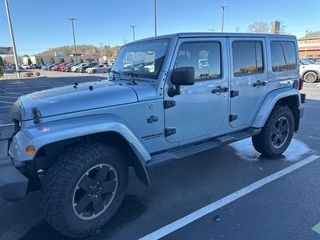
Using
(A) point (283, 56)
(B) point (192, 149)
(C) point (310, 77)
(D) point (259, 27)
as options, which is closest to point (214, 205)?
(B) point (192, 149)

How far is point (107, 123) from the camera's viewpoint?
2.34 metres

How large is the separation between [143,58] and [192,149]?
54.5 inches

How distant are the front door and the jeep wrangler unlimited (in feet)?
0.04

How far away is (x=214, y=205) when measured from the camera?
294cm

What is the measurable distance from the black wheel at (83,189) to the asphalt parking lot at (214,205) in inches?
8.2

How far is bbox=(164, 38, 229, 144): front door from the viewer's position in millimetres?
2965

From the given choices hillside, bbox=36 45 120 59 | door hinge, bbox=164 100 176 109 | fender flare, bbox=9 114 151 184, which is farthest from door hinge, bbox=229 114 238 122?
hillside, bbox=36 45 120 59

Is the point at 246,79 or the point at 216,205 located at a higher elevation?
the point at 246,79

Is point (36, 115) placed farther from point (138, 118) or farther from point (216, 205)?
point (216, 205)

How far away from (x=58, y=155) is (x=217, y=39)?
2502mm

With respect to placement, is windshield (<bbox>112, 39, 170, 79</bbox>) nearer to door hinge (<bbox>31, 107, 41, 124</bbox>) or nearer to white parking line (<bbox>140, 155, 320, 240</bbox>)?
door hinge (<bbox>31, 107, 41, 124</bbox>)

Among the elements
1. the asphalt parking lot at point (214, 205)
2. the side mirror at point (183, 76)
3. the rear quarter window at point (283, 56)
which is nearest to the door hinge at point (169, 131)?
the side mirror at point (183, 76)

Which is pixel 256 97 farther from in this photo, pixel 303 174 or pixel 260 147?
pixel 303 174

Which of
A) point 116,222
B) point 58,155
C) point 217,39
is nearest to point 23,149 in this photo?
point 58,155
